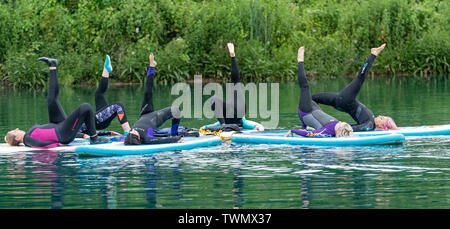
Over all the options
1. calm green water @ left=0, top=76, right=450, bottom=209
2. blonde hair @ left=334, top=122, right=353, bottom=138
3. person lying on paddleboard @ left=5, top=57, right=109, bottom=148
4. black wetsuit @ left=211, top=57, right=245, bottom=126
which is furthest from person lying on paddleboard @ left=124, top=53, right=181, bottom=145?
blonde hair @ left=334, top=122, right=353, bottom=138

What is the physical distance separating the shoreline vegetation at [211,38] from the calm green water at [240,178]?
2086cm

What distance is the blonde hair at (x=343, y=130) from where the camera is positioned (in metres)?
14.8

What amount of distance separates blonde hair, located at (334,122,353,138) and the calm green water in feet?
2.17

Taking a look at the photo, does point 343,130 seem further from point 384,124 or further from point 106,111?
point 106,111

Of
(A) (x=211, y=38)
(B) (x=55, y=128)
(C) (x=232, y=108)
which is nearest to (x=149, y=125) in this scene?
(B) (x=55, y=128)

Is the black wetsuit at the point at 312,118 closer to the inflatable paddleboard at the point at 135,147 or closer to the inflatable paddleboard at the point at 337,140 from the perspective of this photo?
the inflatable paddleboard at the point at 337,140

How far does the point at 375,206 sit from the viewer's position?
939 centimetres

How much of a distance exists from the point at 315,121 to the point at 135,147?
363 centimetres

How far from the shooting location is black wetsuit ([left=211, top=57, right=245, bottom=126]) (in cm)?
1636

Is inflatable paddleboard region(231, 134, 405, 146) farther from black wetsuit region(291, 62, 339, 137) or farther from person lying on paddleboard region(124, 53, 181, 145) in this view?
person lying on paddleboard region(124, 53, 181, 145)

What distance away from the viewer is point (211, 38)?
3647cm

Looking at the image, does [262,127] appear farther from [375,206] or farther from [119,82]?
[119,82]

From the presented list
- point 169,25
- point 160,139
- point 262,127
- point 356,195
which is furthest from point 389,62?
point 356,195
